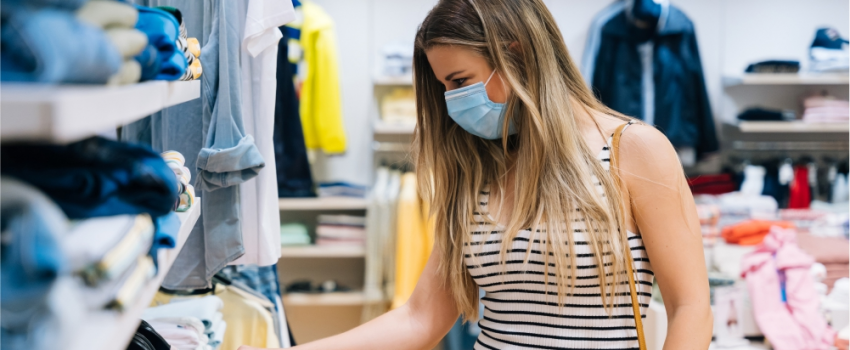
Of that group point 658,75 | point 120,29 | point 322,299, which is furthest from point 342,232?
point 120,29

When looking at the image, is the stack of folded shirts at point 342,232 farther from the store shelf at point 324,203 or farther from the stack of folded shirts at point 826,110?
the stack of folded shirts at point 826,110

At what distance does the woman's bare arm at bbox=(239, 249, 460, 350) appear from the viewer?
141 cm

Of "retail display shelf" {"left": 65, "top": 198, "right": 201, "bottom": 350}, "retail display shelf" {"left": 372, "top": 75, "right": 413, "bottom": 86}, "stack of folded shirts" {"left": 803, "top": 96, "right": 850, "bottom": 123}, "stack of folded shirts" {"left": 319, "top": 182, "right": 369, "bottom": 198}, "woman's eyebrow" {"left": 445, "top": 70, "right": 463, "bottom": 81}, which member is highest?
"woman's eyebrow" {"left": 445, "top": 70, "right": 463, "bottom": 81}

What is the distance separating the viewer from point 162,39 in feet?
2.37

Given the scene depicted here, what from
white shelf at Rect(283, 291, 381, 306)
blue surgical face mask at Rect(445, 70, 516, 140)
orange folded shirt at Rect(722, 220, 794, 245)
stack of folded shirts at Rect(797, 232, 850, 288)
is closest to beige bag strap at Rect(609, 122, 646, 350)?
blue surgical face mask at Rect(445, 70, 516, 140)

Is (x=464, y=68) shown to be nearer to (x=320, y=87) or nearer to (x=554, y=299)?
(x=554, y=299)

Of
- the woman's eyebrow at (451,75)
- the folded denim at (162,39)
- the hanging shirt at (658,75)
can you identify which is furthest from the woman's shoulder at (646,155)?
the hanging shirt at (658,75)

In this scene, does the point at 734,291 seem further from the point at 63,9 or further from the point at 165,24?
the point at 63,9

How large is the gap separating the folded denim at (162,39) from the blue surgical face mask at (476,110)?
647mm

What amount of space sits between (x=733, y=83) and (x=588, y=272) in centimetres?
309

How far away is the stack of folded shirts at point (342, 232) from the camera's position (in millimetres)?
3777

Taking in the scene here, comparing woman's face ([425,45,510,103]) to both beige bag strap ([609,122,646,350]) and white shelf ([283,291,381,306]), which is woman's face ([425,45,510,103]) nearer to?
beige bag strap ([609,122,646,350])

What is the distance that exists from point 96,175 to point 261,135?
2.96 ft

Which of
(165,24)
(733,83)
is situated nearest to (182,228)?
(165,24)
